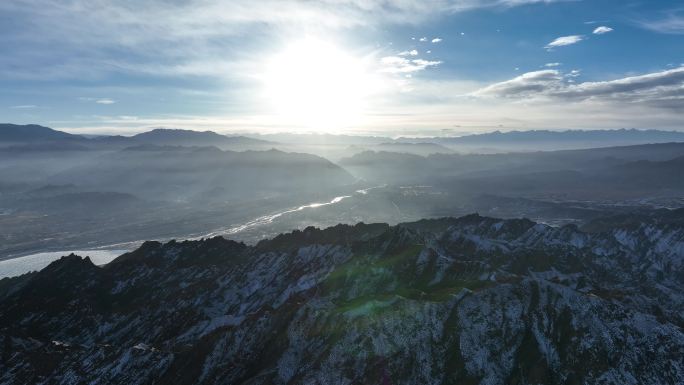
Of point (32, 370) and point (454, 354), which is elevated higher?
point (454, 354)

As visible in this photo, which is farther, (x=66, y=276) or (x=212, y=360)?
(x=66, y=276)

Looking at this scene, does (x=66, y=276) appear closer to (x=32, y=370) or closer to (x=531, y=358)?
(x=32, y=370)

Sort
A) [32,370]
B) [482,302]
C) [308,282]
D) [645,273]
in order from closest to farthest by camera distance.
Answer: [482,302] < [32,370] < [308,282] < [645,273]

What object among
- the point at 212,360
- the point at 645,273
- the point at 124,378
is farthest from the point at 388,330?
the point at 645,273

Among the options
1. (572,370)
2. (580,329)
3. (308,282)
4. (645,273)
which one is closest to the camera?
(572,370)

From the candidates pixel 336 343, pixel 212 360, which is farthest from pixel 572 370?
pixel 212 360

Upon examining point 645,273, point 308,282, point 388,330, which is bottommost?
point 645,273

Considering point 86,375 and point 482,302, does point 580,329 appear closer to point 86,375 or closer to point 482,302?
point 482,302
